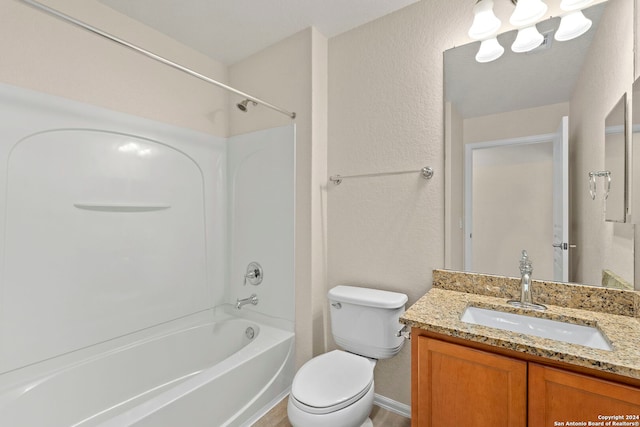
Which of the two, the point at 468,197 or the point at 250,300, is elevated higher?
the point at 468,197

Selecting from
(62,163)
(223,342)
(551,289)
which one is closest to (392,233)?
(551,289)

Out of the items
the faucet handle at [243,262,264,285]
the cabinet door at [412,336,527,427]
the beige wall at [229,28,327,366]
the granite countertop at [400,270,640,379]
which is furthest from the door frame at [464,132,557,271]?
the faucet handle at [243,262,264,285]

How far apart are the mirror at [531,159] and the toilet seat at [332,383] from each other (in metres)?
0.76

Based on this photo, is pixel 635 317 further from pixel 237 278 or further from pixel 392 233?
pixel 237 278

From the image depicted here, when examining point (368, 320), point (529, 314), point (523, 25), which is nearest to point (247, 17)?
point (523, 25)

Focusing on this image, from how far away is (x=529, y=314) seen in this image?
48.9 inches

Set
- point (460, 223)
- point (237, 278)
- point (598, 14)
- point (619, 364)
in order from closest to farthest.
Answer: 1. point (619, 364)
2. point (598, 14)
3. point (460, 223)
4. point (237, 278)

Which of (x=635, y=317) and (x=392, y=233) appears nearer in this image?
(x=635, y=317)

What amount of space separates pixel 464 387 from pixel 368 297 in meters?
0.69

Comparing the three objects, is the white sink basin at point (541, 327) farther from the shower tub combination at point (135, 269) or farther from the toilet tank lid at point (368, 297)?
the shower tub combination at point (135, 269)

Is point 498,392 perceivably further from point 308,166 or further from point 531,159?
point 308,166

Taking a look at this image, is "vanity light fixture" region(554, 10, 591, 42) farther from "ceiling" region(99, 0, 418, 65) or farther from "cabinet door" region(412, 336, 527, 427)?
"cabinet door" region(412, 336, 527, 427)

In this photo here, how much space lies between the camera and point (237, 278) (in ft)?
7.93

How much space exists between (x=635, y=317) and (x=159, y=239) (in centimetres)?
256
